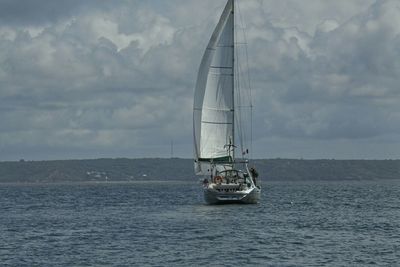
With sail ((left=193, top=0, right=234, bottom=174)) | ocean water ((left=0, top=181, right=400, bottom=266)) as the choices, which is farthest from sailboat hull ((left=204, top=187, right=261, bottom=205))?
sail ((left=193, top=0, right=234, bottom=174))

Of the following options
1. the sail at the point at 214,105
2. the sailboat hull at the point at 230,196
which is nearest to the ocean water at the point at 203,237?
the sailboat hull at the point at 230,196

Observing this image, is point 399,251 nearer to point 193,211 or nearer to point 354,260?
point 354,260

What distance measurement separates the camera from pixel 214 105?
8988cm

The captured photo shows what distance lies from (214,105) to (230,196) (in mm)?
9594

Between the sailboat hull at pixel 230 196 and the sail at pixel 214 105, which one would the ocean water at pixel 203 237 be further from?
the sail at pixel 214 105

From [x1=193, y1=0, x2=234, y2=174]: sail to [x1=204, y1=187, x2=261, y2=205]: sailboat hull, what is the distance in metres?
4.05

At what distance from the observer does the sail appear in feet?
295

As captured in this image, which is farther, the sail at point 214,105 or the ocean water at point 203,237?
the sail at point 214,105

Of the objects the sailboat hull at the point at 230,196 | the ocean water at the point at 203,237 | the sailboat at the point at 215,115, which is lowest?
the ocean water at the point at 203,237

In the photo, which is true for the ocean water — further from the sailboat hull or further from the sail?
the sail

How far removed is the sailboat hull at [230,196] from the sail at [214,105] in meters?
4.05

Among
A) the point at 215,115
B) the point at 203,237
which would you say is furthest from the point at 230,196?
the point at 203,237

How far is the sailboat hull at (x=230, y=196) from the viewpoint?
8600 cm

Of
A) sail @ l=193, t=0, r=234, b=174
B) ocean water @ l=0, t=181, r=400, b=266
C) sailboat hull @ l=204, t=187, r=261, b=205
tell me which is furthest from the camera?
sail @ l=193, t=0, r=234, b=174
